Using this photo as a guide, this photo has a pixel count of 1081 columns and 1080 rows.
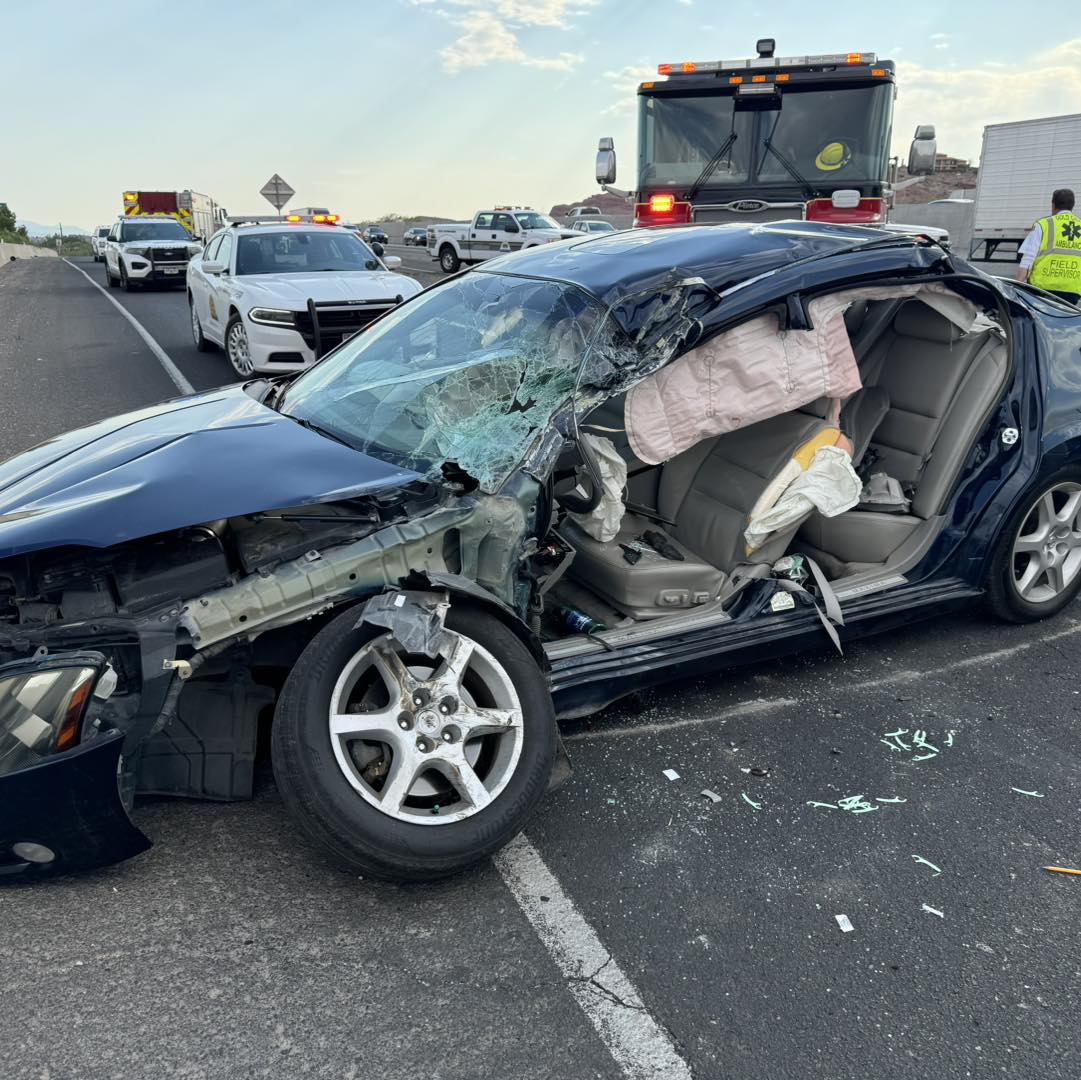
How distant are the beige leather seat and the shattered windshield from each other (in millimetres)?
719

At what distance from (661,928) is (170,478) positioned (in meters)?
1.86

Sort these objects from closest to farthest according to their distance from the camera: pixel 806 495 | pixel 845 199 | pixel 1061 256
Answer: pixel 806 495
pixel 1061 256
pixel 845 199

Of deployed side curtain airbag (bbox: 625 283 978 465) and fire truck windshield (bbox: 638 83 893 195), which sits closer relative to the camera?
deployed side curtain airbag (bbox: 625 283 978 465)

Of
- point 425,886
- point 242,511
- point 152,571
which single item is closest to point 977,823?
point 425,886

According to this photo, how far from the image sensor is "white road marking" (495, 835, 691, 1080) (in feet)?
6.99

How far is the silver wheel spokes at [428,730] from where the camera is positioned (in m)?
2.61

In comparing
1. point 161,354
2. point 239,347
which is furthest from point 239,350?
point 161,354

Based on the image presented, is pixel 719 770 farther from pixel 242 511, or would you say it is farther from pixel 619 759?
pixel 242 511

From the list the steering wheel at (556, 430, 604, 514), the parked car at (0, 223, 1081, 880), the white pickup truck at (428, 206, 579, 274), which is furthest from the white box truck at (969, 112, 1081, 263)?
the steering wheel at (556, 430, 604, 514)

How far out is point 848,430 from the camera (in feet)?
14.2

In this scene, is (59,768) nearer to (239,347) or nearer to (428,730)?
(428,730)

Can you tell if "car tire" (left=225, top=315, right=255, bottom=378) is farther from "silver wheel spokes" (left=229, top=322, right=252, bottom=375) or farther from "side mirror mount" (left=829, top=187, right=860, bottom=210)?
"side mirror mount" (left=829, top=187, right=860, bottom=210)

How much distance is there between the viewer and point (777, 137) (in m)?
9.02

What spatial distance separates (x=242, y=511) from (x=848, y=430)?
283 cm
